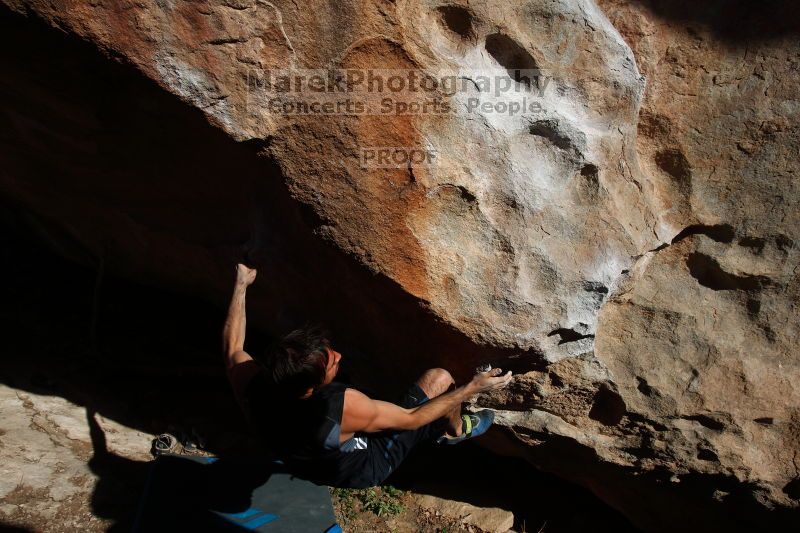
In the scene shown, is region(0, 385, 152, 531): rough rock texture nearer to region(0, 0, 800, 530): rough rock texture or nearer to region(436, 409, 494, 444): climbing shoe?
region(0, 0, 800, 530): rough rock texture

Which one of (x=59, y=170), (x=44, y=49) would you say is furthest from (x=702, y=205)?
(x=59, y=170)

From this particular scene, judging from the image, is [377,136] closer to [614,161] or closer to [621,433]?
[614,161]

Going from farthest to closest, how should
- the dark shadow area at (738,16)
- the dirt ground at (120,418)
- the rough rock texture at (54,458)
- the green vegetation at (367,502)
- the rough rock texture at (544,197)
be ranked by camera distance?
the green vegetation at (367,502) < the dirt ground at (120,418) < the rough rock texture at (54,458) < the dark shadow area at (738,16) < the rough rock texture at (544,197)

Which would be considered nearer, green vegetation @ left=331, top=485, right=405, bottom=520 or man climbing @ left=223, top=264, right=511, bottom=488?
man climbing @ left=223, top=264, right=511, bottom=488

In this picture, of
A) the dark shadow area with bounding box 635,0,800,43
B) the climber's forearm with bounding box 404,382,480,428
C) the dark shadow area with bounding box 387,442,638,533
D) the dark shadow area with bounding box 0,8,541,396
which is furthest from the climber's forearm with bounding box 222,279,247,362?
the dark shadow area with bounding box 635,0,800,43

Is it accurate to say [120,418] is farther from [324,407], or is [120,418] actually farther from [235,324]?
[324,407]

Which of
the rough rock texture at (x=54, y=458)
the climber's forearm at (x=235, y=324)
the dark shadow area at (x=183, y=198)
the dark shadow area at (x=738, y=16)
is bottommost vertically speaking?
the rough rock texture at (x=54, y=458)

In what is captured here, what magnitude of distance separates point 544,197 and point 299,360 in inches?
37.7

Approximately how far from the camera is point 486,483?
346cm

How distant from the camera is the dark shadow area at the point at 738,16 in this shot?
7.62ft

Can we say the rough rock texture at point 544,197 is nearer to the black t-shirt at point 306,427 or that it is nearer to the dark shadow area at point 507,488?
the black t-shirt at point 306,427

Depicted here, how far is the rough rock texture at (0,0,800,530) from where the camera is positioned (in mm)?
2000

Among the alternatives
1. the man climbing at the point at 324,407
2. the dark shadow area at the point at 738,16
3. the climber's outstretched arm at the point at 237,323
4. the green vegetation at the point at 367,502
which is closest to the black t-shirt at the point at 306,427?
the man climbing at the point at 324,407

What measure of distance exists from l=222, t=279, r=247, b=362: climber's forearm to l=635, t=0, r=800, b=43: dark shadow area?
5.89 feet
